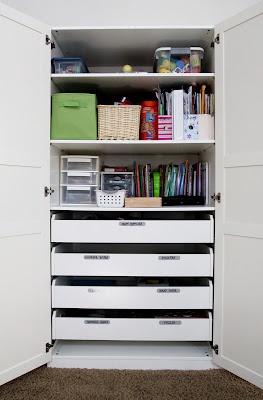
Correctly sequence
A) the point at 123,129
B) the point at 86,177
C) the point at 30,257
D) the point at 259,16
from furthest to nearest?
the point at 86,177 < the point at 123,129 < the point at 30,257 < the point at 259,16

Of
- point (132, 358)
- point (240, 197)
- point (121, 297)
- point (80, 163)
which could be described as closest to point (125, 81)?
point (80, 163)

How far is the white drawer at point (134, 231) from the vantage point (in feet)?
5.74

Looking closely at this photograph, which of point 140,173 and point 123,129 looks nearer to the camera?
point 123,129

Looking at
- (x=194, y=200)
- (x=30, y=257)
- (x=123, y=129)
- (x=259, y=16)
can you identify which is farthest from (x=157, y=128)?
(x=30, y=257)

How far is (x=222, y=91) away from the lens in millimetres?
1684

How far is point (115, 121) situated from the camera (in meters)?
1.80

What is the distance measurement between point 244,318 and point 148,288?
52cm

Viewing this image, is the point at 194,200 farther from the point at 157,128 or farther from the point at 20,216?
the point at 20,216

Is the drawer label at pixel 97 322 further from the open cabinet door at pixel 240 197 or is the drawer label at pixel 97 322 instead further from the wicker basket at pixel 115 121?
the wicker basket at pixel 115 121

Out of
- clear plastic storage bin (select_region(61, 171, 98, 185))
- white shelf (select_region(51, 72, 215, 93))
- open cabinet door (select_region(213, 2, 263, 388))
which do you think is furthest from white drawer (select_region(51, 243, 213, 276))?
white shelf (select_region(51, 72, 215, 93))

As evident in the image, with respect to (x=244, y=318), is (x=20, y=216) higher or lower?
higher

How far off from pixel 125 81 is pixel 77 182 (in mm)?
665

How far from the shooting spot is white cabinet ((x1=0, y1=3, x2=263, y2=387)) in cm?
157

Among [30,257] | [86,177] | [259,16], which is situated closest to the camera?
[259,16]
